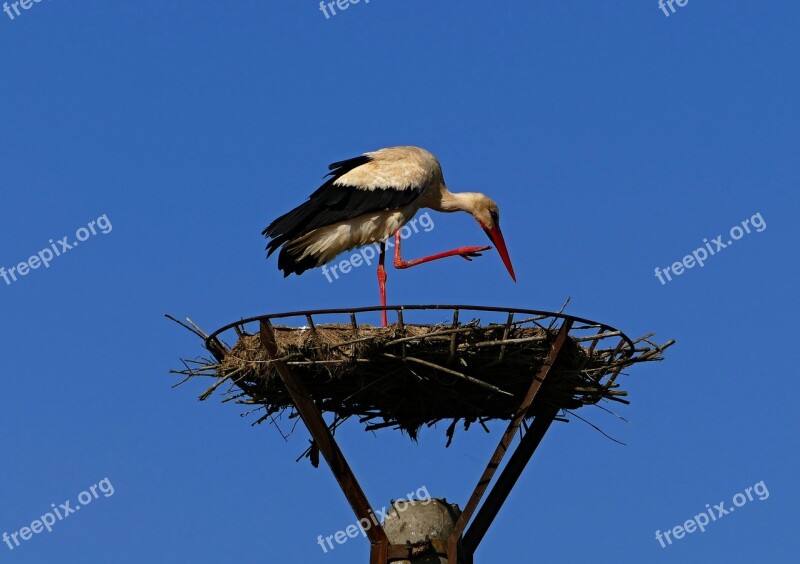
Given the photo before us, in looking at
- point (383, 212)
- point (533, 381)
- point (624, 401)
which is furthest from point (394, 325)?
point (383, 212)

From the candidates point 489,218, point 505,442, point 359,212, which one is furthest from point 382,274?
point 505,442

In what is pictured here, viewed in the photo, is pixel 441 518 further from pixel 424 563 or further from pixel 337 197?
pixel 337 197

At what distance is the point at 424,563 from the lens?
918 centimetres

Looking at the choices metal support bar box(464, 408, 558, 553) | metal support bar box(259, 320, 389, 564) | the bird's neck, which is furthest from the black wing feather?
metal support bar box(464, 408, 558, 553)

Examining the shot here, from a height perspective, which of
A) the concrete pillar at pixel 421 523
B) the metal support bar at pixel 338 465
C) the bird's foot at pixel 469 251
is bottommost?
the concrete pillar at pixel 421 523

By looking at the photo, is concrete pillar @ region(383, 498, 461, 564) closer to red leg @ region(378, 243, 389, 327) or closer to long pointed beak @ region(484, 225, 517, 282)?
red leg @ region(378, 243, 389, 327)

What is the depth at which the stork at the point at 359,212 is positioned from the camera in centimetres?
1109

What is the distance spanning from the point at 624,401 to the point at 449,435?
1313 mm

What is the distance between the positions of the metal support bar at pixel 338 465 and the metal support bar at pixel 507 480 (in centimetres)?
62

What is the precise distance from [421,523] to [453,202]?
3.78 metres

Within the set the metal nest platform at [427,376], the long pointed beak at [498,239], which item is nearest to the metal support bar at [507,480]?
the metal nest platform at [427,376]

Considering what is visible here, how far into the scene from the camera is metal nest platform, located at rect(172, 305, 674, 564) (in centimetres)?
886

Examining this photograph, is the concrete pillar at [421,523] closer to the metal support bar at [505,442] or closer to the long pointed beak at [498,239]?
the metal support bar at [505,442]

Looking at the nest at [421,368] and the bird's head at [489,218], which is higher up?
the bird's head at [489,218]
